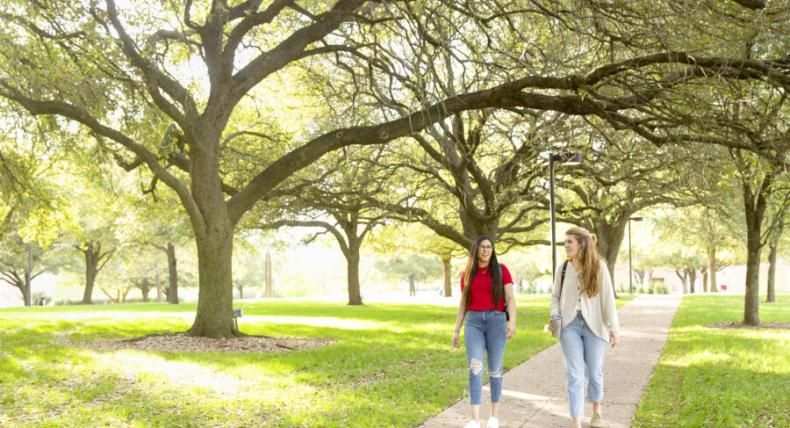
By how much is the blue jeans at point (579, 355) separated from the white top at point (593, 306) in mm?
65

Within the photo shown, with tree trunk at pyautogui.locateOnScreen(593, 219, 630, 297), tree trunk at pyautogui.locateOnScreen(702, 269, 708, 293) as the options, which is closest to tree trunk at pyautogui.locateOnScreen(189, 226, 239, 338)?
tree trunk at pyautogui.locateOnScreen(593, 219, 630, 297)

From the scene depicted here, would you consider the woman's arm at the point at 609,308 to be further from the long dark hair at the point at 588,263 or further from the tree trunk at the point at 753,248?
the tree trunk at the point at 753,248

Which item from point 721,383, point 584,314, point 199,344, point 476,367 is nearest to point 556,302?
point 584,314

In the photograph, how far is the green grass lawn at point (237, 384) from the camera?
24.1ft

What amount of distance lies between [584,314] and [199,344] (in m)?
9.42

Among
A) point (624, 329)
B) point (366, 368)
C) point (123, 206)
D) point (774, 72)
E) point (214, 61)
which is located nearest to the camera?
point (774, 72)

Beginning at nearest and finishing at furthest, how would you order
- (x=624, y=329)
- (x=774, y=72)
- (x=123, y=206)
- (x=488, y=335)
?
1. (x=488, y=335)
2. (x=774, y=72)
3. (x=624, y=329)
4. (x=123, y=206)

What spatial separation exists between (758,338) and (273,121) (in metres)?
14.3

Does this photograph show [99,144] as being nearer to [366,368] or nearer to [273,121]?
[273,121]

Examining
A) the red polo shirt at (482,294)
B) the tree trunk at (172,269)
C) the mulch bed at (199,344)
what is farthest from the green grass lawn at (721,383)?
the tree trunk at (172,269)

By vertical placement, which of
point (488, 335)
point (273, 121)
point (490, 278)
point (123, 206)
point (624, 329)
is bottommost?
point (624, 329)

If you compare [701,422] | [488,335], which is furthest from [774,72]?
[488,335]

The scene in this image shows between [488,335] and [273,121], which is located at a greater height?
[273,121]

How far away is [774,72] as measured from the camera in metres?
7.99
